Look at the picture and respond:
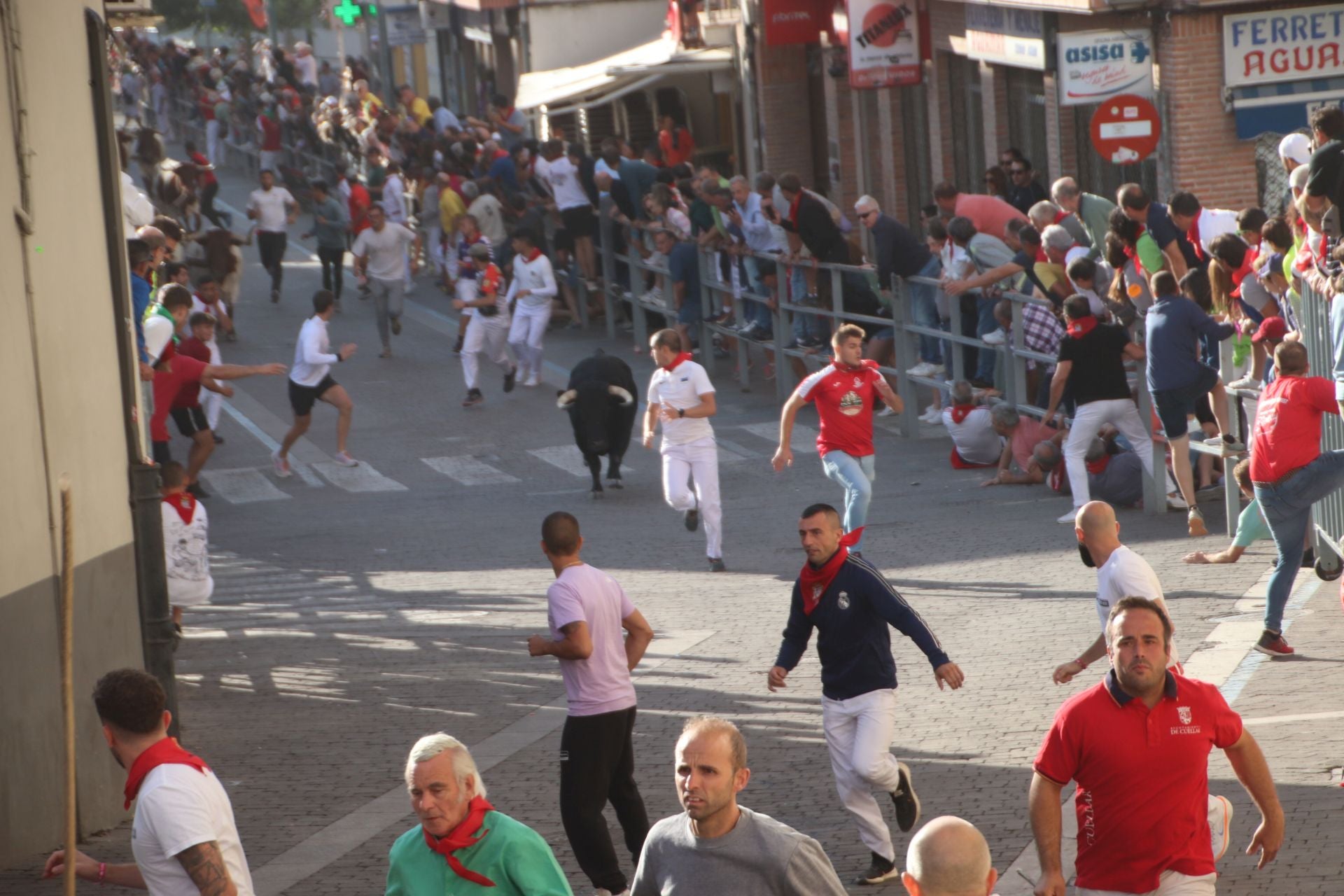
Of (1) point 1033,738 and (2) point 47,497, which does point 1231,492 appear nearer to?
(1) point 1033,738

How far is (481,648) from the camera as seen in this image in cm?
1342

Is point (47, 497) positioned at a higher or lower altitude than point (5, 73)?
lower

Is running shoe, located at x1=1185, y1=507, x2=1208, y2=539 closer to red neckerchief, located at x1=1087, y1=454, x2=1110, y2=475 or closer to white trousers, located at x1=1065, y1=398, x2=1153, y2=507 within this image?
white trousers, located at x1=1065, y1=398, x2=1153, y2=507

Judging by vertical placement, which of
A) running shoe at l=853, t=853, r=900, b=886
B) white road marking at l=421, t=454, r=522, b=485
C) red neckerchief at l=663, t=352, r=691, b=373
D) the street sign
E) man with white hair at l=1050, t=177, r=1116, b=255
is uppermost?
the street sign

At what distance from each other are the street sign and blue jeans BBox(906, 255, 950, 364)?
Result: 1.97m

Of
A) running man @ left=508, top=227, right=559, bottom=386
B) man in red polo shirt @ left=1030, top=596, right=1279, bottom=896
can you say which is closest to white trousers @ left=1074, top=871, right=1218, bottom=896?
man in red polo shirt @ left=1030, top=596, right=1279, bottom=896

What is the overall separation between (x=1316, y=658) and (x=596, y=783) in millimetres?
4689

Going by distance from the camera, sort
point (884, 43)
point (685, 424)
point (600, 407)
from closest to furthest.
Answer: point (685, 424)
point (600, 407)
point (884, 43)

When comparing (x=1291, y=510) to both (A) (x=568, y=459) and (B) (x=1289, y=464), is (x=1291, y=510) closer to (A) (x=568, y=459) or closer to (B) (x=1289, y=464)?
(B) (x=1289, y=464)

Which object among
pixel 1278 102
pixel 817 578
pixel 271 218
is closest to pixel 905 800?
pixel 817 578

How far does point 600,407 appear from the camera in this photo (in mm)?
18359

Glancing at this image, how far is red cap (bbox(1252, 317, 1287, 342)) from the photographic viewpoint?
13.0 m

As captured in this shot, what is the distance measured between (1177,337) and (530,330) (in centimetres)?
1119

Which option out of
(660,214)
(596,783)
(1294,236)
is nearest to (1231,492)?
(1294,236)
